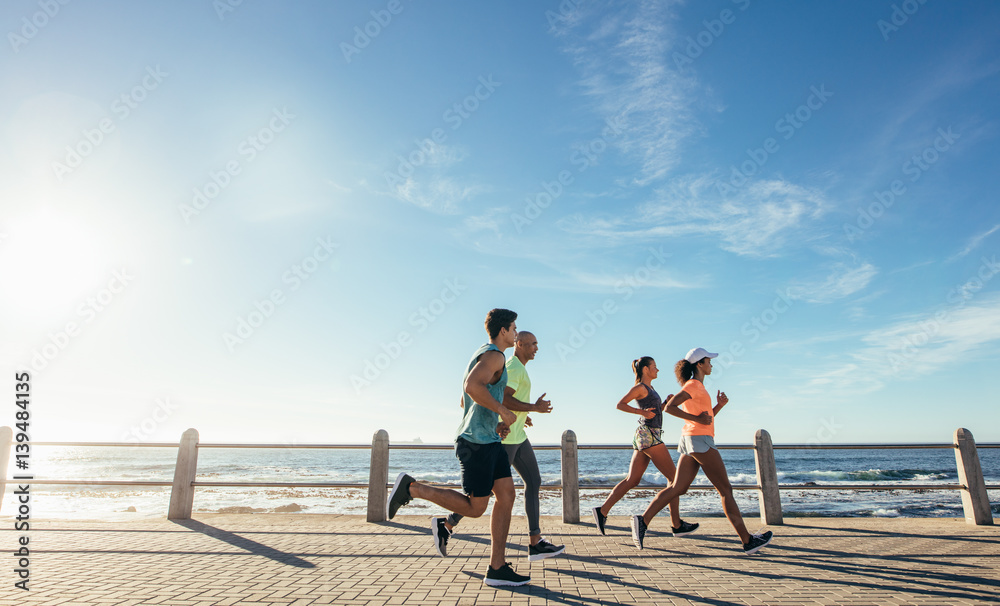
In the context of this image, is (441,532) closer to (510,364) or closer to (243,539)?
(510,364)

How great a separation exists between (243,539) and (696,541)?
4.99 meters

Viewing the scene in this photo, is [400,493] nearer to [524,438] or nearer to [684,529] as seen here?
[524,438]

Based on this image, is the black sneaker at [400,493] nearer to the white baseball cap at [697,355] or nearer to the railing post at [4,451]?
the white baseball cap at [697,355]

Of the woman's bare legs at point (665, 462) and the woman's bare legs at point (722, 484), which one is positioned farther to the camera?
the woman's bare legs at point (665, 462)

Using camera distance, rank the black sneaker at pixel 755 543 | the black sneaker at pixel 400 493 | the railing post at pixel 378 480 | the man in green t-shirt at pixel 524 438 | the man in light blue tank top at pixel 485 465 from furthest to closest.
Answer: the railing post at pixel 378 480 < the black sneaker at pixel 755 543 < the man in green t-shirt at pixel 524 438 < the black sneaker at pixel 400 493 < the man in light blue tank top at pixel 485 465

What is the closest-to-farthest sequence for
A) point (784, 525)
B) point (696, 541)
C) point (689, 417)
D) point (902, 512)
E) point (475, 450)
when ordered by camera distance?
1. point (475, 450)
2. point (689, 417)
3. point (696, 541)
4. point (784, 525)
5. point (902, 512)

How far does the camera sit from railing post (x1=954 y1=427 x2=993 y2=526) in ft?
22.5

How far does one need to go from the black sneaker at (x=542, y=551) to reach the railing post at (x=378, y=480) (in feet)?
10.8

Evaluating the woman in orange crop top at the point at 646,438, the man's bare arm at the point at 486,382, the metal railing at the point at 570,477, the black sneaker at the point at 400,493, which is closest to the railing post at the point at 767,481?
the metal railing at the point at 570,477

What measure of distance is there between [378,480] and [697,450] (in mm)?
4514

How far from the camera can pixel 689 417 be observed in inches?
210

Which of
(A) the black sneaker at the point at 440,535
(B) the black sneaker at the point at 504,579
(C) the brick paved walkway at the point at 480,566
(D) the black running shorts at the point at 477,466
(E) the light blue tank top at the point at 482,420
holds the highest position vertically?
(E) the light blue tank top at the point at 482,420

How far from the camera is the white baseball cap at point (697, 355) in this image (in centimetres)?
565

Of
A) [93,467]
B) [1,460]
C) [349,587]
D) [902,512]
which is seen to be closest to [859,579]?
[349,587]
